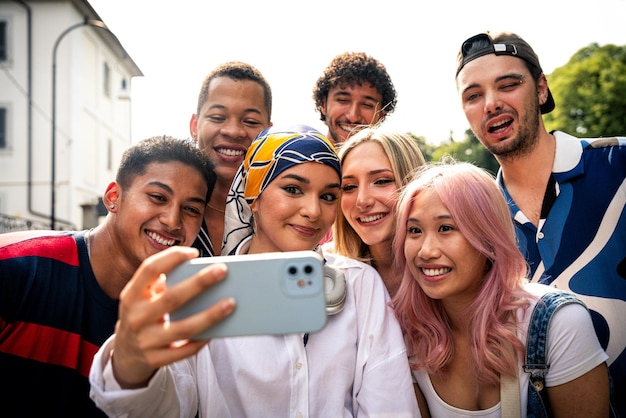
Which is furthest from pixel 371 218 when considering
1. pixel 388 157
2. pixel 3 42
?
pixel 3 42

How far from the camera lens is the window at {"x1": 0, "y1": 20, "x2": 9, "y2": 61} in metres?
21.4

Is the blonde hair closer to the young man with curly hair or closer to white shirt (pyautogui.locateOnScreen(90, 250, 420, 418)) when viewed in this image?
the young man with curly hair

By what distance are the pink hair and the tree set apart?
102ft

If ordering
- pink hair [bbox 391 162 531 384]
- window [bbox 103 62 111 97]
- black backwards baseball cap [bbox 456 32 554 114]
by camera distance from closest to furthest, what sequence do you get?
pink hair [bbox 391 162 531 384], black backwards baseball cap [bbox 456 32 554 114], window [bbox 103 62 111 97]

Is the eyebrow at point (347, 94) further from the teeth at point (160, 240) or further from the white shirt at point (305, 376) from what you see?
the white shirt at point (305, 376)

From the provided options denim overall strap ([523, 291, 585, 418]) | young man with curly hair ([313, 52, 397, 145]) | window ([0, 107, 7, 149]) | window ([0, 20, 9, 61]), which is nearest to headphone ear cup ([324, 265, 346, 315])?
denim overall strap ([523, 291, 585, 418])

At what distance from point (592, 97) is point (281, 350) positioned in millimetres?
34345

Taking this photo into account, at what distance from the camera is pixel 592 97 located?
3022 cm

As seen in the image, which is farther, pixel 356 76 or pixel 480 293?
pixel 356 76

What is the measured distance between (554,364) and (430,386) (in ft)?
2.21

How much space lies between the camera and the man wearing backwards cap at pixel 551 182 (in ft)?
10.5

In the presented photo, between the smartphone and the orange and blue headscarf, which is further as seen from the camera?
the orange and blue headscarf

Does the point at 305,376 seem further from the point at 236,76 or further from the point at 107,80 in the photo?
the point at 107,80

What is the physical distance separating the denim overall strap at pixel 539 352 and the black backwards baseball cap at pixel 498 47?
6.89ft
